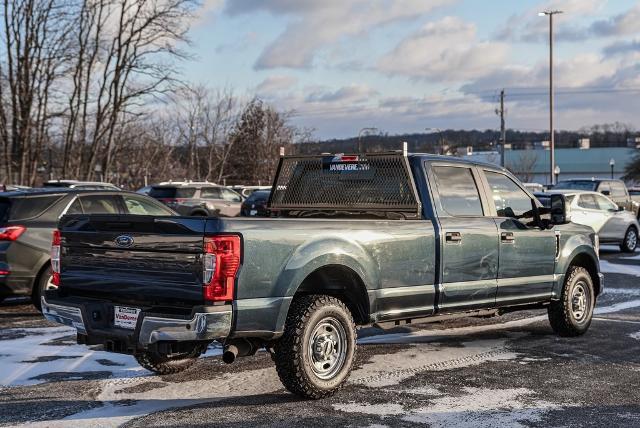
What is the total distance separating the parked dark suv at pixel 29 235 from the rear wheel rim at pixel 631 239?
13.6 meters

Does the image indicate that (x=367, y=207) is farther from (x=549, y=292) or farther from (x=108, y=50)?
(x=108, y=50)

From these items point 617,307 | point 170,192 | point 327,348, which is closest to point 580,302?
point 617,307

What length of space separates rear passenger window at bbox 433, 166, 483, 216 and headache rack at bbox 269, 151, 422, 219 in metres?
0.32

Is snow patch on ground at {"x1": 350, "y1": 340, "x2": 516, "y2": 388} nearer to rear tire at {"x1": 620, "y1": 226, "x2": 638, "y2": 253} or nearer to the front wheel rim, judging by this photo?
the front wheel rim

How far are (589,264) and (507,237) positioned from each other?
186cm

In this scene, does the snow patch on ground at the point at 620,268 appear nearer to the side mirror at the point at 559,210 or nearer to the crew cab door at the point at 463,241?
the side mirror at the point at 559,210

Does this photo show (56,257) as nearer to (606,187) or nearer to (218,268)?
(218,268)

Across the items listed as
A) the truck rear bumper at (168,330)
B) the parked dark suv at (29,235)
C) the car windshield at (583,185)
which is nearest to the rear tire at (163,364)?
the truck rear bumper at (168,330)

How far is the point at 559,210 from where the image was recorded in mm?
8023

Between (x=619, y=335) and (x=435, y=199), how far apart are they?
10.3 feet

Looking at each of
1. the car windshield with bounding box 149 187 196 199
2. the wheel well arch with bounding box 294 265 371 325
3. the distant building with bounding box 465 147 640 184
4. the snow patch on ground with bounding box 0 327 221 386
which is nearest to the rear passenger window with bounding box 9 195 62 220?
the snow patch on ground with bounding box 0 327 221 386

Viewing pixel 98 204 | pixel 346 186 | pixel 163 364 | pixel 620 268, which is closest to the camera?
pixel 163 364

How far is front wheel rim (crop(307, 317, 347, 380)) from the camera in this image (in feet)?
19.4

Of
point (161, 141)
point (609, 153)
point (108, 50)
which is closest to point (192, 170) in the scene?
point (161, 141)
